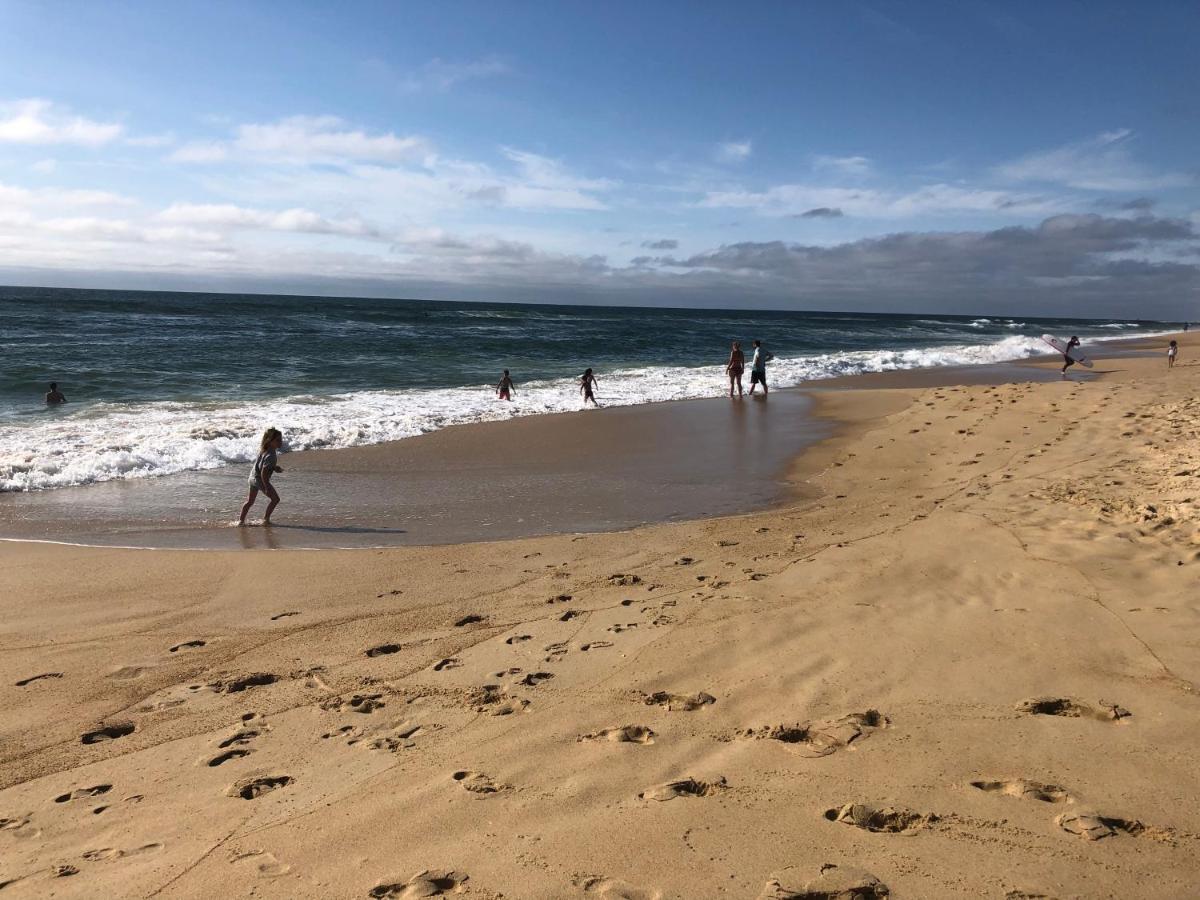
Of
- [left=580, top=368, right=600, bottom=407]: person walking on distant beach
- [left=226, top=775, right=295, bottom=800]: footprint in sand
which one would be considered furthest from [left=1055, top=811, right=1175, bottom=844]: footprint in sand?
[left=580, top=368, right=600, bottom=407]: person walking on distant beach

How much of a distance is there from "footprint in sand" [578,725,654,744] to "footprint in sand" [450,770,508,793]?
0.54 metres

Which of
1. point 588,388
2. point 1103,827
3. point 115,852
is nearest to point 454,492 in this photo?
point 115,852

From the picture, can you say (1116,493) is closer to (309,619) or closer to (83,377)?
(309,619)

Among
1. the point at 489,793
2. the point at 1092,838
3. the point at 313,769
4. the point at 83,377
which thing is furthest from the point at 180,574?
the point at 83,377

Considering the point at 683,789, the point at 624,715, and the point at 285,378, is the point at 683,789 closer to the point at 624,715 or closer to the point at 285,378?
the point at 624,715

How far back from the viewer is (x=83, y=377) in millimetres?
22578

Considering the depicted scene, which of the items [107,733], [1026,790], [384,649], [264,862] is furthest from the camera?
[384,649]

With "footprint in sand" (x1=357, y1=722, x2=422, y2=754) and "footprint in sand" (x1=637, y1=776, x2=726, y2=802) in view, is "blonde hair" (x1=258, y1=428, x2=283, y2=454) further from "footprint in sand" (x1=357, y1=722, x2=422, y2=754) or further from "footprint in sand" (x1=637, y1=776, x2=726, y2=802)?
"footprint in sand" (x1=637, y1=776, x2=726, y2=802)

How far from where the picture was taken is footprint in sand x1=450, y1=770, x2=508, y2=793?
3232mm

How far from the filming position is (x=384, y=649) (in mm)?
4945

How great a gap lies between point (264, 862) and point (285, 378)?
2416 cm

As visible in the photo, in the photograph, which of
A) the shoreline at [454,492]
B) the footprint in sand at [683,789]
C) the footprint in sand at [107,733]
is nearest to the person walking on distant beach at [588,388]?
the shoreline at [454,492]

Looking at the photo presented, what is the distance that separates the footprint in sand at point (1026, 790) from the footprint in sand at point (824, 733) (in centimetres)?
57

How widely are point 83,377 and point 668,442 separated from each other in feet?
63.8
